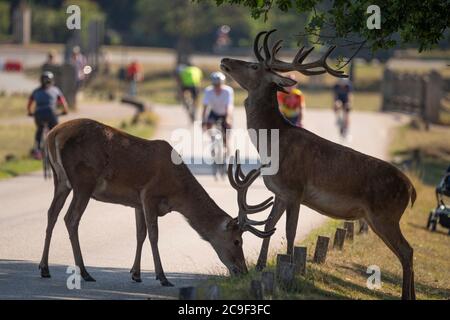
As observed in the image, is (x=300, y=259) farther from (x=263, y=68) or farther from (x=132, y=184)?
(x=263, y=68)

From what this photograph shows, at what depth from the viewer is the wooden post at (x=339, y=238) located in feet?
52.7

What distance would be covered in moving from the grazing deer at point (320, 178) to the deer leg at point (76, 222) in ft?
6.55

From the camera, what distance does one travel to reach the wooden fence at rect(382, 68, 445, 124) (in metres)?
44.2

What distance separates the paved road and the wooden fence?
21723 millimetres

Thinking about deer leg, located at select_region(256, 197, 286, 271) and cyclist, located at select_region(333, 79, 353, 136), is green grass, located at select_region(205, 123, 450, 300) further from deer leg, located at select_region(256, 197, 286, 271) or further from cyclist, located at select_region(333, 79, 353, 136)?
cyclist, located at select_region(333, 79, 353, 136)

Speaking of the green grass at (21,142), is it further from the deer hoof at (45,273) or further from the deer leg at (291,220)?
the deer leg at (291,220)

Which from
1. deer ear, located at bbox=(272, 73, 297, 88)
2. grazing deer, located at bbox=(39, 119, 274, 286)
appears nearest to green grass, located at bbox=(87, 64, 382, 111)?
deer ear, located at bbox=(272, 73, 297, 88)

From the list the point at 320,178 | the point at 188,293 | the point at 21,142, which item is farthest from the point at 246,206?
the point at 21,142

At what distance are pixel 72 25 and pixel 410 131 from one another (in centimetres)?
2142

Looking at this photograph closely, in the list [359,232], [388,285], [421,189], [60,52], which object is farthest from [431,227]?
[60,52]

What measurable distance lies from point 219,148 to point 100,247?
9438mm

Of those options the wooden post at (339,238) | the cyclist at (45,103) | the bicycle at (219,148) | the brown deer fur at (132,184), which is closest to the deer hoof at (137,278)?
the brown deer fur at (132,184)

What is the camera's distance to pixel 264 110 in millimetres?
13992
